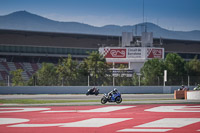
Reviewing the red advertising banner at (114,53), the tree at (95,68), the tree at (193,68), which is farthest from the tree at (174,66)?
the red advertising banner at (114,53)

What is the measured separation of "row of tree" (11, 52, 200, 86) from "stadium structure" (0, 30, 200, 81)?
47.9 feet

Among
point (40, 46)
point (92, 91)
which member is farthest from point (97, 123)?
point (40, 46)

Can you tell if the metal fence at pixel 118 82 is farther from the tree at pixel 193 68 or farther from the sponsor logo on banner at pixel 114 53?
the sponsor logo on banner at pixel 114 53

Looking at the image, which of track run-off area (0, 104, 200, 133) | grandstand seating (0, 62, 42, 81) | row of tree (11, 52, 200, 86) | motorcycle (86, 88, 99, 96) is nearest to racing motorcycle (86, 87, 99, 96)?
motorcycle (86, 88, 99, 96)

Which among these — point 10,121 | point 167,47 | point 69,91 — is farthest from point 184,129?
point 167,47

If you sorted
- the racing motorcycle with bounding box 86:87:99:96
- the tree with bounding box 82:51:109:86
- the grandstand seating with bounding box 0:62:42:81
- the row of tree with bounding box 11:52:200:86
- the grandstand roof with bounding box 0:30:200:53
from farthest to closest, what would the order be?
the grandstand roof with bounding box 0:30:200:53, the grandstand seating with bounding box 0:62:42:81, the tree with bounding box 82:51:109:86, the row of tree with bounding box 11:52:200:86, the racing motorcycle with bounding box 86:87:99:96

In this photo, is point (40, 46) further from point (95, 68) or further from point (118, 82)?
point (118, 82)

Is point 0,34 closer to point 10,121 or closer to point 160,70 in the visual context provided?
point 160,70

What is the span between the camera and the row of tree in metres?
46.5

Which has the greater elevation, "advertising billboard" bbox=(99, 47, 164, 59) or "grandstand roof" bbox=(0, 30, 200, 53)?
"grandstand roof" bbox=(0, 30, 200, 53)

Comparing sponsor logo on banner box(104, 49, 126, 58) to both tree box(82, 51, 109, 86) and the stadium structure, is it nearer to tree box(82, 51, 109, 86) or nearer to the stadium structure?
the stadium structure

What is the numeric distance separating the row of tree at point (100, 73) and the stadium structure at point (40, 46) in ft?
47.9

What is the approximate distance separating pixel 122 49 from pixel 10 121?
61233 mm

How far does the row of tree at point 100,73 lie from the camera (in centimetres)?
4652
